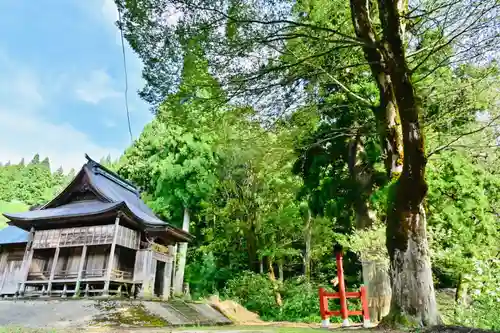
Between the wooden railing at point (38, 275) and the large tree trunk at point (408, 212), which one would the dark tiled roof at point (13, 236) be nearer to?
the wooden railing at point (38, 275)

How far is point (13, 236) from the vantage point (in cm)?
1761

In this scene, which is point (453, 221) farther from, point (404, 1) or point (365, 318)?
point (404, 1)

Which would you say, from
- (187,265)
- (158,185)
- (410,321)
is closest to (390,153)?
(410,321)

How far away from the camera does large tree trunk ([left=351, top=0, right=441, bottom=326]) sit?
15.5 feet

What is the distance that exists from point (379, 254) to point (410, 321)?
337 cm

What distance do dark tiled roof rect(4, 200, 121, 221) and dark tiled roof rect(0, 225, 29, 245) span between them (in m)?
2.60

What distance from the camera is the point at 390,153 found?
297 inches

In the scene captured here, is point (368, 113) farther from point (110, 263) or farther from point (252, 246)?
point (252, 246)

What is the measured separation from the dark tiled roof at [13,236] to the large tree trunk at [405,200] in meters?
17.3

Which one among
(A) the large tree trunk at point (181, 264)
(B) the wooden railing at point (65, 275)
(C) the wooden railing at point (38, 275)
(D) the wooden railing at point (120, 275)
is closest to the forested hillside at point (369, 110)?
(A) the large tree trunk at point (181, 264)

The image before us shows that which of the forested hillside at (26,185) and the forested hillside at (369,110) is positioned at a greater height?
the forested hillside at (26,185)

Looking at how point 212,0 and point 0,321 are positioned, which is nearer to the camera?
point 212,0

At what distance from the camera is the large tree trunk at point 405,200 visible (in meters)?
4.71

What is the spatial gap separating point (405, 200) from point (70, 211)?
551 inches
